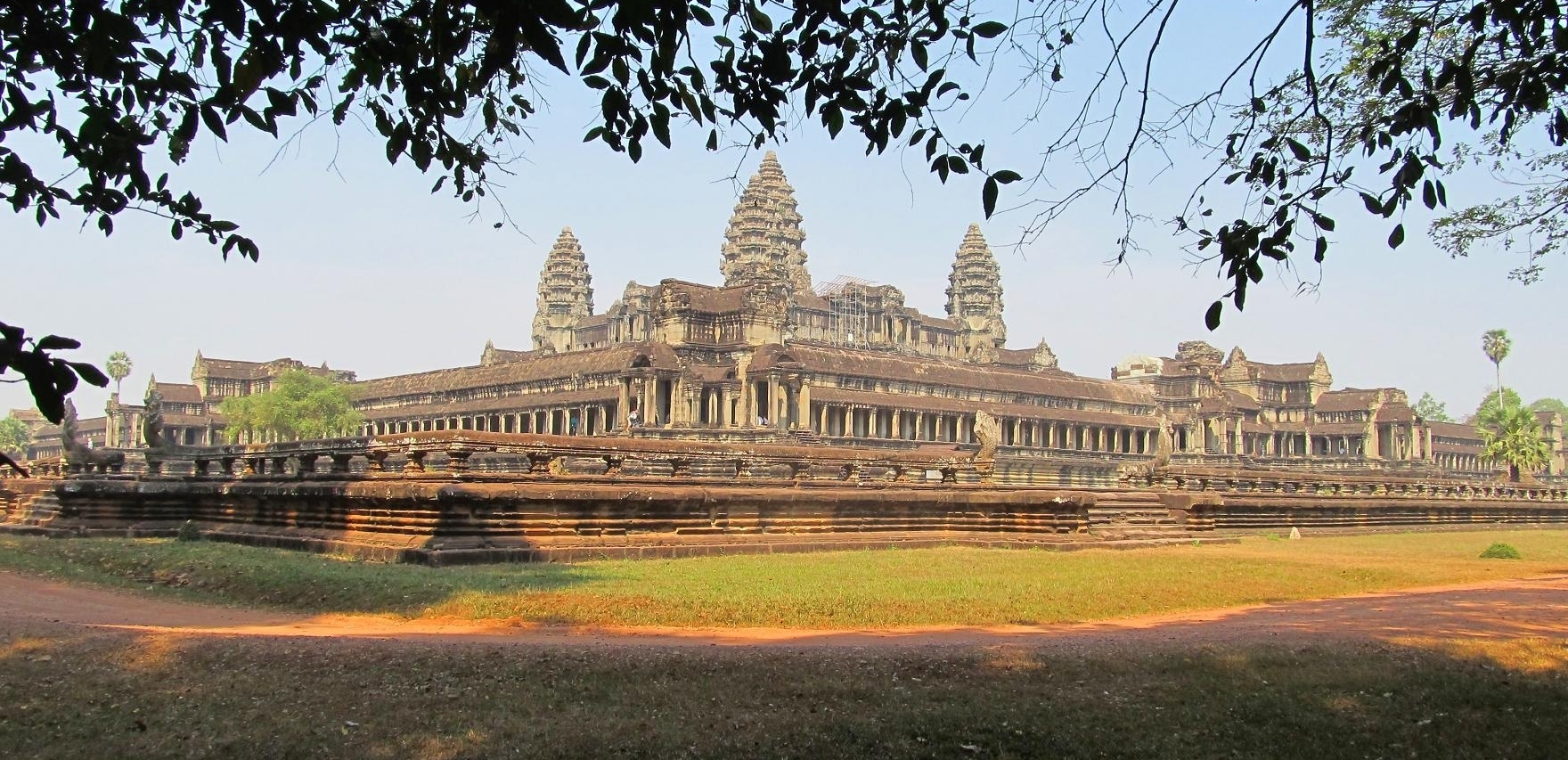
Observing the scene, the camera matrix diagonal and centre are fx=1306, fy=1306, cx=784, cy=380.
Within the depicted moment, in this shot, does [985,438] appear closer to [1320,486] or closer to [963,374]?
[1320,486]

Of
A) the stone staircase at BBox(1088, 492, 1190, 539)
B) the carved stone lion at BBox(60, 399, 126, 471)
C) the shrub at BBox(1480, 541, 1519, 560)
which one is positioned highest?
the carved stone lion at BBox(60, 399, 126, 471)

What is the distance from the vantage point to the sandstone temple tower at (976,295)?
139 m

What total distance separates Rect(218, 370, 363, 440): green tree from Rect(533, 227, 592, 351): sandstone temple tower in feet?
145

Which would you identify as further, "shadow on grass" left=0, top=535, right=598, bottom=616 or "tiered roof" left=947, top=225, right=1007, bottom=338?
"tiered roof" left=947, top=225, right=1007, bottom=338

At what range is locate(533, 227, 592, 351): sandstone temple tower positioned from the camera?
13575cm

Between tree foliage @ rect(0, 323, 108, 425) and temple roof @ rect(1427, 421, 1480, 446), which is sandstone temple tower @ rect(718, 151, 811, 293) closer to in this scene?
temple roof @ rect(1427, 421, 1480, 446)

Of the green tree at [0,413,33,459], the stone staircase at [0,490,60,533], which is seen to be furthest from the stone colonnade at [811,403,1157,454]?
the green tree at [0,413,33,459]

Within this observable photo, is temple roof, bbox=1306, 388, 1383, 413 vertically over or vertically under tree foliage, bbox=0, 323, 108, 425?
over

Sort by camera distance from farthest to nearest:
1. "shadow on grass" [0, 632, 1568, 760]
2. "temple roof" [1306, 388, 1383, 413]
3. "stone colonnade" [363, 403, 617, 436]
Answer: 1. "temple roof" [1306, 388, 1383, 413]
2. "stone colonnade" [363, 403, 617, 436]
3. "shadow on grass" [0, 632, 1568, 760]

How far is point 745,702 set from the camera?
8.44m

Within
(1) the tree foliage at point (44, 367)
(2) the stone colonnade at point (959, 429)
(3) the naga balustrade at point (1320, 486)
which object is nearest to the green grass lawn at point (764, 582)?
(1) the tree foliage at point (44, 367)

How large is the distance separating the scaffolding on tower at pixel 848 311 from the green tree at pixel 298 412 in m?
46.7

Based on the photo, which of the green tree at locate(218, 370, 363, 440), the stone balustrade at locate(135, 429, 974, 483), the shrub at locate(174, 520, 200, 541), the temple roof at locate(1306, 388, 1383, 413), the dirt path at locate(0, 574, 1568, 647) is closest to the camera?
the dirt path at locate(0, 574, 1568, 647)

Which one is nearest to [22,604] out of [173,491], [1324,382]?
[173,491]
